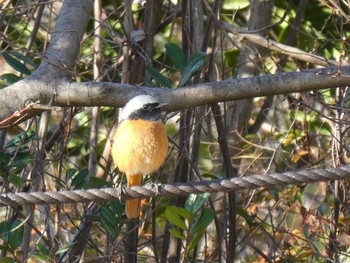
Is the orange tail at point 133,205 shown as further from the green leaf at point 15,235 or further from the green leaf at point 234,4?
the green leaf at point 234,4

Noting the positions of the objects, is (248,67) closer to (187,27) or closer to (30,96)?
(187,27)

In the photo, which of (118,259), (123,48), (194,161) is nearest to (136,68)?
(123,48)

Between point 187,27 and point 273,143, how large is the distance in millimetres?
1678

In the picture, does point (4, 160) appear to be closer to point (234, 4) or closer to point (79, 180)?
point (79, 180)

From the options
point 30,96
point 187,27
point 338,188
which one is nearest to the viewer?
point 30,96

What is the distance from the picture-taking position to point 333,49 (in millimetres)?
7027

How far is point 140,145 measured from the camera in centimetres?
446

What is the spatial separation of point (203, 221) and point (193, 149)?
0.78 m

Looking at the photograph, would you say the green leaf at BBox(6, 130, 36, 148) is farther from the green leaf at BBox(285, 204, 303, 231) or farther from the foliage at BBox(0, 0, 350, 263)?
the green leaf at BBox(285, 204, 303, 231)

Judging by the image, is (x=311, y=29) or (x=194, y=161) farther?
(x=311, y=29)

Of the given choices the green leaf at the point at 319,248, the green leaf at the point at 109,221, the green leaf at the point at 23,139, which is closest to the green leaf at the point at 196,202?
the green leaf at the point at 109,221

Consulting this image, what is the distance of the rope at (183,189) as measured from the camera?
3434 millimetres

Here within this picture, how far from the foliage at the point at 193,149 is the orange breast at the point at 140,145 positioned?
0.27m

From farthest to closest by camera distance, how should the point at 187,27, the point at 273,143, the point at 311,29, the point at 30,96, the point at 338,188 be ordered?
the point at 311,29, the point at 273,143, the point at 338,188, the point at 187,27, the point at 30,96
